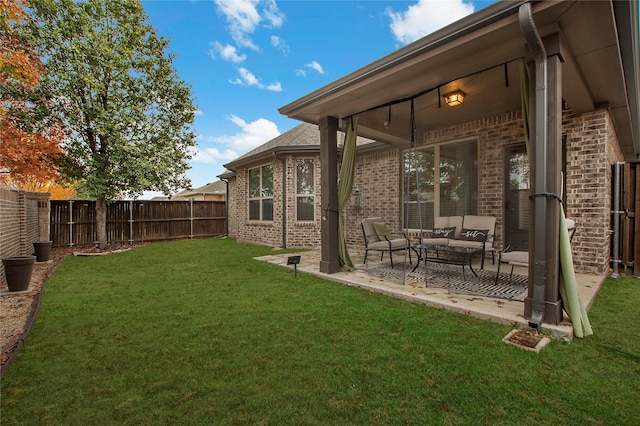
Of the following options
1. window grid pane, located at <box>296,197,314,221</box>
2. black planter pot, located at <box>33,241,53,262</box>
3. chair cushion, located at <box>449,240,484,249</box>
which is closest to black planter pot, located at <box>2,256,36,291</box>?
black planter pot, located at <box>33,241,53,262</box>

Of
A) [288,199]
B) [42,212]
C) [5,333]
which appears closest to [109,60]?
[42,212]

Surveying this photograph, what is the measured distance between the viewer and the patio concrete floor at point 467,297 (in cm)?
280

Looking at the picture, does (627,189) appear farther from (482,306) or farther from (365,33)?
(365,33)

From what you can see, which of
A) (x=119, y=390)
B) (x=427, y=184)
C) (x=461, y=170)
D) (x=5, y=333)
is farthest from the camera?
(x=427, y=184)

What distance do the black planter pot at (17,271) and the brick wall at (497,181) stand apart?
18.0 ft

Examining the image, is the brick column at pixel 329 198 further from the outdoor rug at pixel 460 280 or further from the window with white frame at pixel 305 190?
the window with white frame at pixel 305 190

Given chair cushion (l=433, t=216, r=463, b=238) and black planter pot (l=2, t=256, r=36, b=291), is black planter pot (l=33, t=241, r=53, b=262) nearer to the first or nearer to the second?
black planter pot (l=2, t=256, r=36, b=291)

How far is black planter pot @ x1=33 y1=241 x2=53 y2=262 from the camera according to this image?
680 centimetres

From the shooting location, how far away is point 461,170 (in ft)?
20.8

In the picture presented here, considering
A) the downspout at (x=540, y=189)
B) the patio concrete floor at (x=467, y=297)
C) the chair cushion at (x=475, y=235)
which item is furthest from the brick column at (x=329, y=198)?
the downspout at (x=540, y=189)

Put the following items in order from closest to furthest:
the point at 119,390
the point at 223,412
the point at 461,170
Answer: the point at 223,412
the point at 119,390
the point at 461,170

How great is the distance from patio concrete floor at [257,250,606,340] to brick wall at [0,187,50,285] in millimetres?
4975

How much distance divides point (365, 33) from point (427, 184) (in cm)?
453

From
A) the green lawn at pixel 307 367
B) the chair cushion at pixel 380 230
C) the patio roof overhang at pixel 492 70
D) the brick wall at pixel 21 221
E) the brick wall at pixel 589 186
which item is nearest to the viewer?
the green lawn at pixel 307 367
